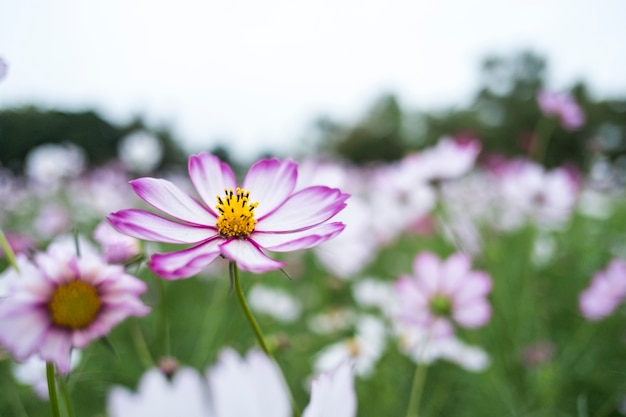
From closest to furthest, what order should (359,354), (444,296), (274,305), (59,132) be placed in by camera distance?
1. (444,296)
2. (359,354)
3. (274,305)
4. (59,132)

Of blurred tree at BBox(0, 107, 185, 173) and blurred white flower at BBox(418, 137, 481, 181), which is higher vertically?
blurred white flower at BBox(418, 137, 481, 181)

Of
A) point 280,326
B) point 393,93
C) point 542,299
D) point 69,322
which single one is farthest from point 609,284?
point 393,93

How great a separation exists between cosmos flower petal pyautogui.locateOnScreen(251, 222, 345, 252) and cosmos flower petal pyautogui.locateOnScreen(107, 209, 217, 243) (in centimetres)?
3

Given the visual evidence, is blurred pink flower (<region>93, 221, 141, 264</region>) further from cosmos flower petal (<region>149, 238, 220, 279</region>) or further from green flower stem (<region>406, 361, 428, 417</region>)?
green flower stem (<region>406, 361, 428, 417</region>)

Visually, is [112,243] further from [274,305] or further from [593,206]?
[593,206]

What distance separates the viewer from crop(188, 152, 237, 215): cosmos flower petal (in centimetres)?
24

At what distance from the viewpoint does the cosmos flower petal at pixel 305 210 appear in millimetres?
221

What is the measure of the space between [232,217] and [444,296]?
36 centimetres

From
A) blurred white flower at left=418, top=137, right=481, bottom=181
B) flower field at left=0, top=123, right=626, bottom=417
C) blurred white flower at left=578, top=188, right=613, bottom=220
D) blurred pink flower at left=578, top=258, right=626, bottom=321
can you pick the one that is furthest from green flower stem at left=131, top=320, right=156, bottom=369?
blurred white flower at left=578, top=188, right=613, bottom=220

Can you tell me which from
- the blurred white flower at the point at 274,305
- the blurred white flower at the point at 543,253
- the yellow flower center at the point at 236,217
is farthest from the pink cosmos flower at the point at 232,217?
the blurred white flower at the point at 543,253

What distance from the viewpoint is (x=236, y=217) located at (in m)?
0.25

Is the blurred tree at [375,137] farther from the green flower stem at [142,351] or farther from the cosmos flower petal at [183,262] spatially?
the cosmos flower petal at [183,262]

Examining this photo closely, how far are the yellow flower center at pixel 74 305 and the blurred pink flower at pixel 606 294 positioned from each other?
725mm

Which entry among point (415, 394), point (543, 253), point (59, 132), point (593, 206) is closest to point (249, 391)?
point (415, 394)
